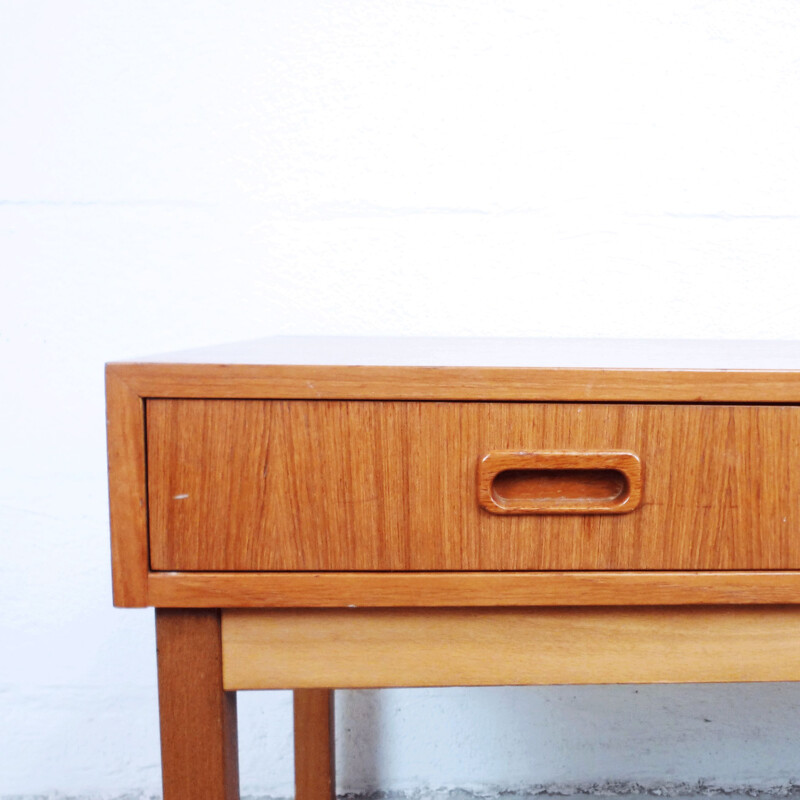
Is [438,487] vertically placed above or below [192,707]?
above

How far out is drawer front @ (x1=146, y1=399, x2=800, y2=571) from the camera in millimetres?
437

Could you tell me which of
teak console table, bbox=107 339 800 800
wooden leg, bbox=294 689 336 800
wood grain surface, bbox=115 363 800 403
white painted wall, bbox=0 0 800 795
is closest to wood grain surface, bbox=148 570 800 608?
teak console table, bbox=107 339 800 800

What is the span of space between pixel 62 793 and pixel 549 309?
0.98m

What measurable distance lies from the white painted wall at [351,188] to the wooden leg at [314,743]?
0.31 metres

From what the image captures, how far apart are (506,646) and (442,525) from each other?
8cm

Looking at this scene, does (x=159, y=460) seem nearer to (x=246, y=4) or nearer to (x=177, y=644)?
(x=177, y=644)

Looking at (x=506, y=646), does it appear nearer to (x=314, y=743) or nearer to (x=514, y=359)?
(x=514, y=359)

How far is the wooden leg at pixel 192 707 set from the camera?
0.44 metres

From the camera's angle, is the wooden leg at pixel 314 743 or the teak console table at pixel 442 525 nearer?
the teak console table at pixel 442 525

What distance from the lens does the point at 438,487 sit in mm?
446

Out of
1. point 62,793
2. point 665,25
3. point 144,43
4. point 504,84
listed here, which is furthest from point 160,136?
point 62,793

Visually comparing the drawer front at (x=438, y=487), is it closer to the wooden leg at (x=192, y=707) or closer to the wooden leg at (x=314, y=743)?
the wooden leg at (x=192, y=707)

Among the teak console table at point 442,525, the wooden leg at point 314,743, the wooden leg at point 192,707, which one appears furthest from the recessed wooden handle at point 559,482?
the wooden leg at point 314,743

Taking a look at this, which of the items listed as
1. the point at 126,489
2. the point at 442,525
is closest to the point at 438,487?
the point at 442,525
